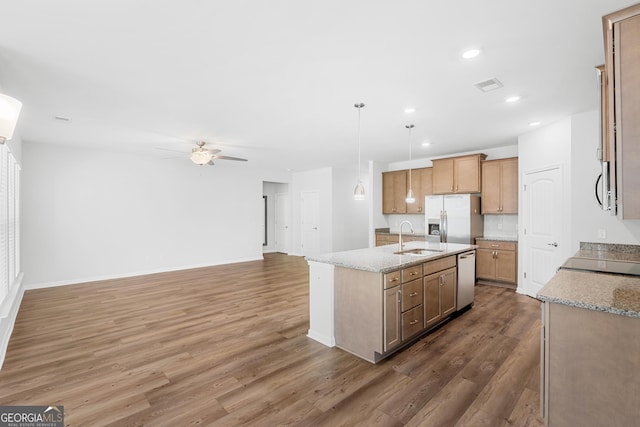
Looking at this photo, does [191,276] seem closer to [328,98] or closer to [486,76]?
[328,98]

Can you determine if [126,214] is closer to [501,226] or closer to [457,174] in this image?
[457,174]

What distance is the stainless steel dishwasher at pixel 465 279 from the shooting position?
159 inches

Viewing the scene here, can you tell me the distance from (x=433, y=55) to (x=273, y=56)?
1.30 metres

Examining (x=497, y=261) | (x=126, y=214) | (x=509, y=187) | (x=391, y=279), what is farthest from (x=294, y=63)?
(x=126, y=214)

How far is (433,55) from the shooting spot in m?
2.46

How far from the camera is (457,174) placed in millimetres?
6062

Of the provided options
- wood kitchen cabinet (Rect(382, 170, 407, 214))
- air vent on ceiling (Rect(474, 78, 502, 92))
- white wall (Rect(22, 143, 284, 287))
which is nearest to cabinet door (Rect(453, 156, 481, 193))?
wood kitchen cabinet (Rect(382, 170, 407, 214))

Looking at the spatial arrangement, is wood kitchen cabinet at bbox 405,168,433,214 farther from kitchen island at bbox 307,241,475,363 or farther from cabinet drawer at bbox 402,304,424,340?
cabinet drawer at bbox 402,304,424,340

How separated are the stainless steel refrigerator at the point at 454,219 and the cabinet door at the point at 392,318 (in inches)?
131

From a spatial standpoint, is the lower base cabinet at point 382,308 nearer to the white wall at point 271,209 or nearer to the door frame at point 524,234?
the door frame at point 524,234

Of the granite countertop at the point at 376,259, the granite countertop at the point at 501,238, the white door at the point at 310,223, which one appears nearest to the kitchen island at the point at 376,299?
the granite countertop at the point at 376,259

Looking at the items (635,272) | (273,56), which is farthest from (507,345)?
(273,56)

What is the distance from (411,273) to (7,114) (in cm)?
343

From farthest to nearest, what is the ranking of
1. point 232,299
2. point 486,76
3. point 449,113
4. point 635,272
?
point 232,299, point 449,113, point 486,76, point 635,272
